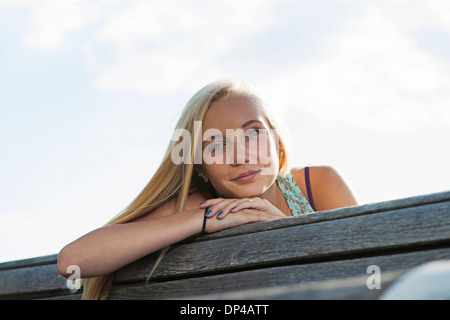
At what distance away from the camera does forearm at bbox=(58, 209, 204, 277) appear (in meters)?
2.10

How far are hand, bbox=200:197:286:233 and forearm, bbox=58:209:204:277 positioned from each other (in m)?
0.06

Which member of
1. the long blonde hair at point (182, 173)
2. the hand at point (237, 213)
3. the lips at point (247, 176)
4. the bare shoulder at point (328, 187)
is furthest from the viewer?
the bare shoulder at point (328, 187)

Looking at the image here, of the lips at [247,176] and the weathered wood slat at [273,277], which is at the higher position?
the lips at [247,176]

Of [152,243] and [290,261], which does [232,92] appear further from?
[290,261]

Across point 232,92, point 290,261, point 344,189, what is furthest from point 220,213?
point 344,189

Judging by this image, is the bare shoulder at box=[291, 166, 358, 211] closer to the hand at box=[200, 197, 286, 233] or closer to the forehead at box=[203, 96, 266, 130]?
the forehead at box=[203, 96, 266, 130]

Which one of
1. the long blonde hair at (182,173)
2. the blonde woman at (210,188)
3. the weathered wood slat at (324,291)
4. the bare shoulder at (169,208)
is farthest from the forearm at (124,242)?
the weathered wood slat at (324,291)

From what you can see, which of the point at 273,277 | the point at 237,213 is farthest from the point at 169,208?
the point at 273,277

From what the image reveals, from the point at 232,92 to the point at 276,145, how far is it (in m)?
0.39

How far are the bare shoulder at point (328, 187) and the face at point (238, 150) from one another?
1.79 ft

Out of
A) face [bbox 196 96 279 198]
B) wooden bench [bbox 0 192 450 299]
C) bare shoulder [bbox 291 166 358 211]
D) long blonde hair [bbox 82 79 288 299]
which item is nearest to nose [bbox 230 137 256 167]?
face [bbox 196 96 279 198]

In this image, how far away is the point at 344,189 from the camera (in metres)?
3.05

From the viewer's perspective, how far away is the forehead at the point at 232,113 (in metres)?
2.60

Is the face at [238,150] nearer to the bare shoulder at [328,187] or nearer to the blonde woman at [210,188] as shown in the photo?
the blonde woman at [210,188]
